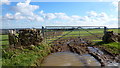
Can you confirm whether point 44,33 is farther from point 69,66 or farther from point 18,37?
point 69,66

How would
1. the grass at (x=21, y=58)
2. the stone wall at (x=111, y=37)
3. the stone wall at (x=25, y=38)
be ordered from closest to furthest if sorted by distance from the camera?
the grass at (x=21, y=58), the stone wall at (x=25, y=38), the stone wall at (x=111, y=37)

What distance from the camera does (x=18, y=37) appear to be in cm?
983

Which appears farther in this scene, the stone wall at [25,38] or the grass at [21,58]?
the stone wall at [25,38]

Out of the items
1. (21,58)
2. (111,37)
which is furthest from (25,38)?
(111,37)

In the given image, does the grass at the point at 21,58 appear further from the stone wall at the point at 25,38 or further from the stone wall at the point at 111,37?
the stone wall at the point at 111,37

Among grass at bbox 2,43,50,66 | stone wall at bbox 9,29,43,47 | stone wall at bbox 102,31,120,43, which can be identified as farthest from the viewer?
stone wall at bbox 102,31,120,43

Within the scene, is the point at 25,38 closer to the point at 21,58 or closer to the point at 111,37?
the point at 21,58

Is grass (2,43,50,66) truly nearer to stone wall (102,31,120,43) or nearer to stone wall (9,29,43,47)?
stone wall (9,29,43,47)

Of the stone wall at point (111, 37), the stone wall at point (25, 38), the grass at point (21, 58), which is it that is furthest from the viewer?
the stone wall at point (111, 37)

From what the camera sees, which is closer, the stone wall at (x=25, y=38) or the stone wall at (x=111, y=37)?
the stone wall at (x=25, y=38)

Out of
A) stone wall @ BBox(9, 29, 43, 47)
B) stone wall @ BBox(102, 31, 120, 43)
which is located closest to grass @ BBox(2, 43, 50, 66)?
stone wall @ BBox(9, 29, 43, 47)

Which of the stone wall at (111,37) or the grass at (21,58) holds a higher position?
the stone wall at (111,37)

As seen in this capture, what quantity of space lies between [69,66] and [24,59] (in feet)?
8.29

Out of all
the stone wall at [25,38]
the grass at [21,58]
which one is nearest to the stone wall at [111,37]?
the grass at [21,58]
